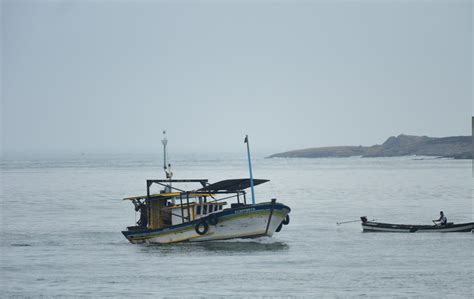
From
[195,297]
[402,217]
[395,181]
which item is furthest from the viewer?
[395,181]

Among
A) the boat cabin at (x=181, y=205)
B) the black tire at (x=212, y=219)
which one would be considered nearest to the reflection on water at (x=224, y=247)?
the black tire at (x=212, y=219)

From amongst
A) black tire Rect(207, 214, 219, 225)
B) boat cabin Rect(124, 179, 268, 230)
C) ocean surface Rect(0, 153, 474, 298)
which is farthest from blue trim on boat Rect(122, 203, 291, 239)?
ocean surface Rect(0, 153, 474, 298)

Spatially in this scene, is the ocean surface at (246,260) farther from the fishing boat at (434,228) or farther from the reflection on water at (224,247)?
the fishing boat at (434,228)

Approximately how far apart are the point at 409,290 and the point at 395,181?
9036 centimetres

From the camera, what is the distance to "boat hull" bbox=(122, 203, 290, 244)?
157 feet

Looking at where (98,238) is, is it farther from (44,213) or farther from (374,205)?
(374,205)

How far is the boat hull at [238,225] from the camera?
47.8m

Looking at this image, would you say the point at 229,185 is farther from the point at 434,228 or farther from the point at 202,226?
the point at 434,228

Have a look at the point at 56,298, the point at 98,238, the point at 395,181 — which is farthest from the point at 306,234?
the point at 395,181

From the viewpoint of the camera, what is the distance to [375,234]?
5275 cm

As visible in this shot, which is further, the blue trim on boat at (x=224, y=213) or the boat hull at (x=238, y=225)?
the boat hull at (x=238, y=225)

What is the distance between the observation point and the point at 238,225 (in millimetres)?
47969

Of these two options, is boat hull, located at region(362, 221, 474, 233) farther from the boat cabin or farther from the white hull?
the boat cabin

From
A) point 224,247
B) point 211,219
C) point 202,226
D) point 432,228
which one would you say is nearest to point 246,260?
point 224,247
